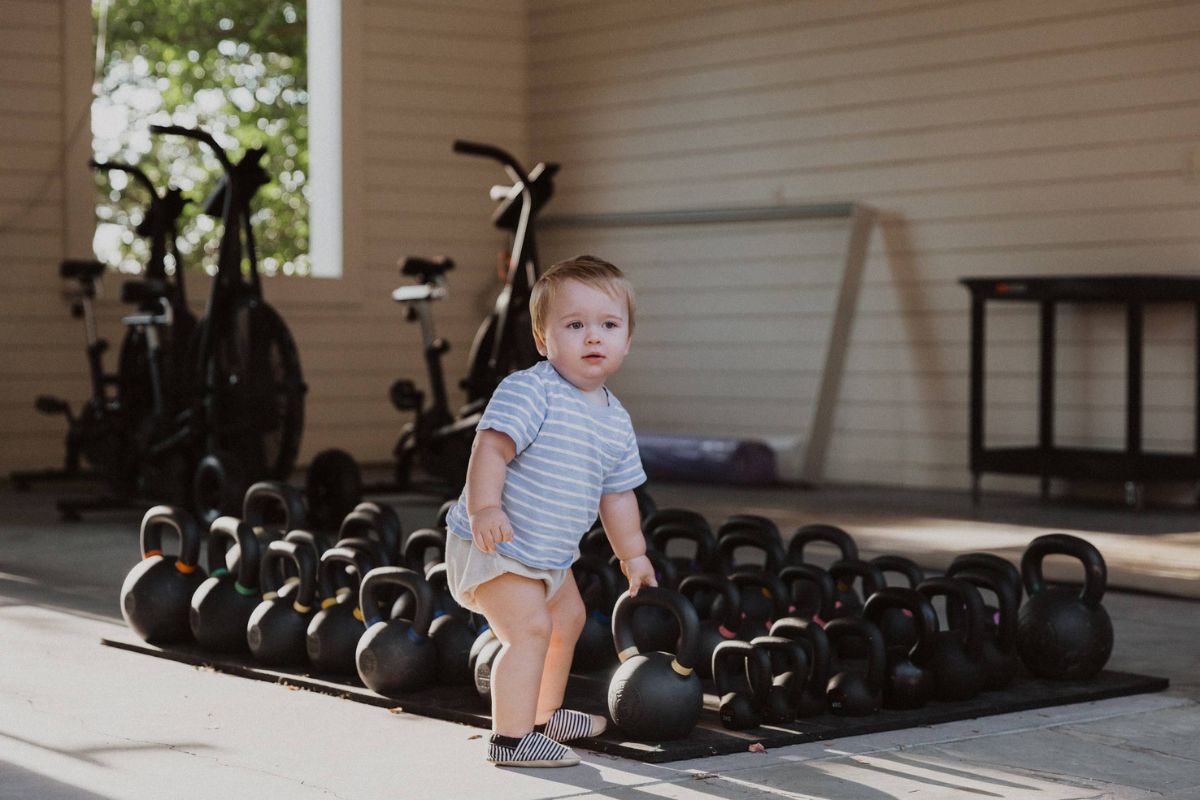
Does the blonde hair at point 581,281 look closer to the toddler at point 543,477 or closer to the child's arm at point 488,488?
the toddler at point 543,477

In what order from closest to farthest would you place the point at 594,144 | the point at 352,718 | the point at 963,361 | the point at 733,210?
the point at 352,718, the point at 963,361, the point at 733,210, the point at 594,144

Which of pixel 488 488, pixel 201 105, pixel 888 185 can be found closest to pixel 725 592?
pixel 488 488

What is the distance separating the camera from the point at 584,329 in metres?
3.07

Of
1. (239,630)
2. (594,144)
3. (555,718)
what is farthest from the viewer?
(594,144)

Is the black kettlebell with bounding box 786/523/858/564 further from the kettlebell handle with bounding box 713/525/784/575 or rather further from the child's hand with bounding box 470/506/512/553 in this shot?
the child's hand with bounding box 470/506/512/553

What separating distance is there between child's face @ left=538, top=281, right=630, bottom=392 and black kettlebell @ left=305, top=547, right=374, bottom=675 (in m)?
0.99

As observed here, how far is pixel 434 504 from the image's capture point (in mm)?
8250

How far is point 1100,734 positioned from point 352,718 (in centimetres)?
152

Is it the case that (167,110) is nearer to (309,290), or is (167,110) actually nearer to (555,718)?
(309,290)

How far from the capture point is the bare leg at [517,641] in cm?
302

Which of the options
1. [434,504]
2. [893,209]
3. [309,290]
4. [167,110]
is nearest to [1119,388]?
[893,209]

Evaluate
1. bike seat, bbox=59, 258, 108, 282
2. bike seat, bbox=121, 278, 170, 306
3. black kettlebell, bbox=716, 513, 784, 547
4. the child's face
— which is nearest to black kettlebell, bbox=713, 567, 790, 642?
black kettlebell, bbox=716, 513, 784, 547

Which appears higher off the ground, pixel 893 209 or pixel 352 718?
pixel 893 209

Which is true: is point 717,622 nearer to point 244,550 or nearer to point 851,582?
point 851,582
